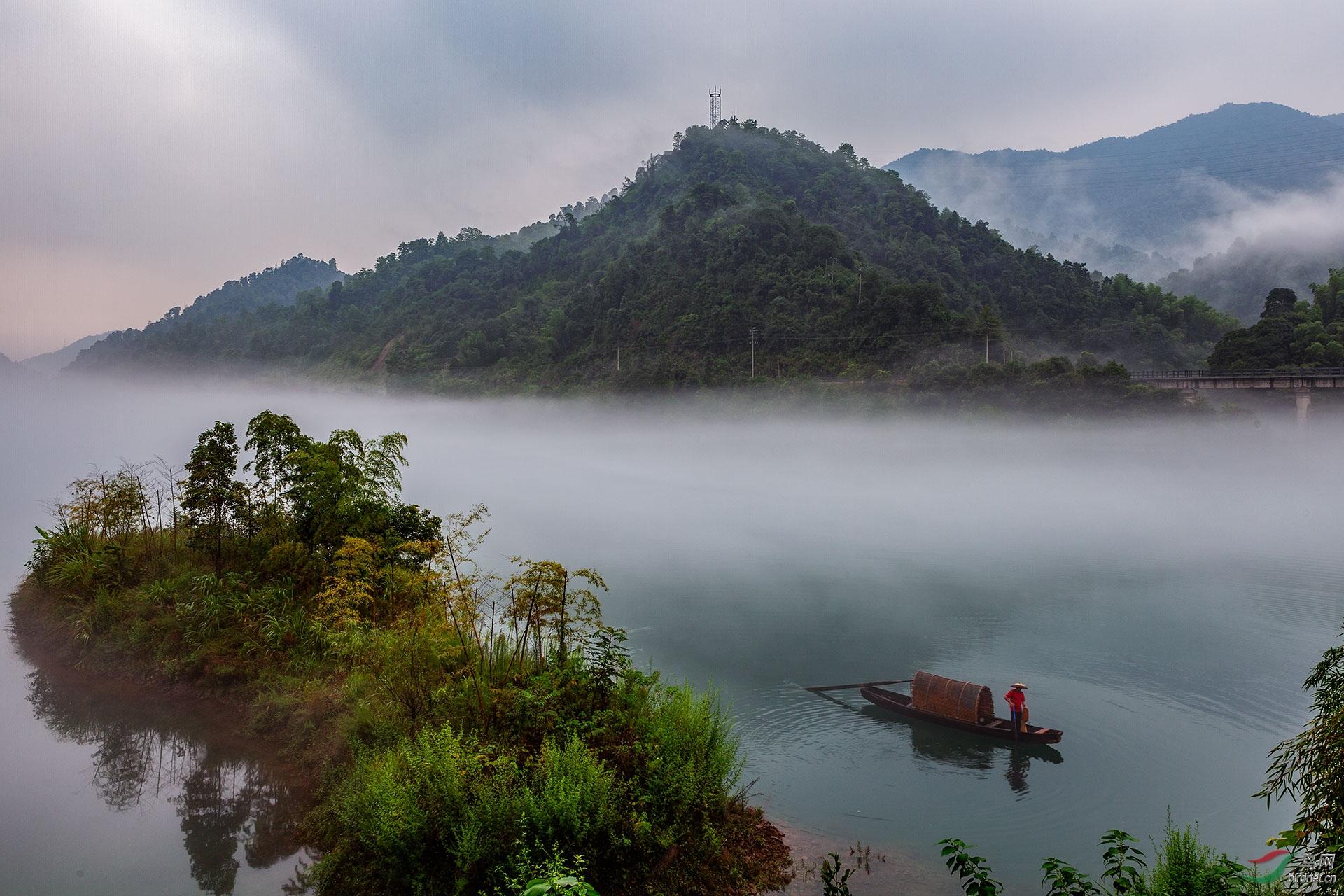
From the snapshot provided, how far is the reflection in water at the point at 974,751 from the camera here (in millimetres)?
11211

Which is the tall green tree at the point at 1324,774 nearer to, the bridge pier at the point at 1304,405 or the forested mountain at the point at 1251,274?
the bridge pier at the point at 1304,405

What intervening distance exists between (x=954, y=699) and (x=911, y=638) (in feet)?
20.0

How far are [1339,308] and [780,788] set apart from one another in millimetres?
64401

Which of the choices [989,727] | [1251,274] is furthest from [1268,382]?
[1251,274]

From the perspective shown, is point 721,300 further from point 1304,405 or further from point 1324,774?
point 1324,774

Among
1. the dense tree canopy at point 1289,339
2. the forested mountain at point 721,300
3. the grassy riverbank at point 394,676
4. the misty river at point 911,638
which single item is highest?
the forested mountain at point 721,300

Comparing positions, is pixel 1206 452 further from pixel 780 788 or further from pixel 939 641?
pixel 780 788

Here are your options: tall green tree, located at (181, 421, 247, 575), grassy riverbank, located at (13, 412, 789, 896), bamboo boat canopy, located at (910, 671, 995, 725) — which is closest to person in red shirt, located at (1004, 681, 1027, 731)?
bamboo boat canopy, located at (910, 671, 995, 725)

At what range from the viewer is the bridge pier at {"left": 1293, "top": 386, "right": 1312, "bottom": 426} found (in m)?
47.4

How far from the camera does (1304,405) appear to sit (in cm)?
4747

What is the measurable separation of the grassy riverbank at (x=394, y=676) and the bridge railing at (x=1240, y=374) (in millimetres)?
50425

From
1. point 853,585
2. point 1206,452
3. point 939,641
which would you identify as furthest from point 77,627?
point 1206,452

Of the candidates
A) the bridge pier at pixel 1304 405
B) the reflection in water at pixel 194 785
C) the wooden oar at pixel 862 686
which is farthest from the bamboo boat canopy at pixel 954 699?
the bridge pier at pixel 1304 405

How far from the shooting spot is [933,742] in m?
11.8
